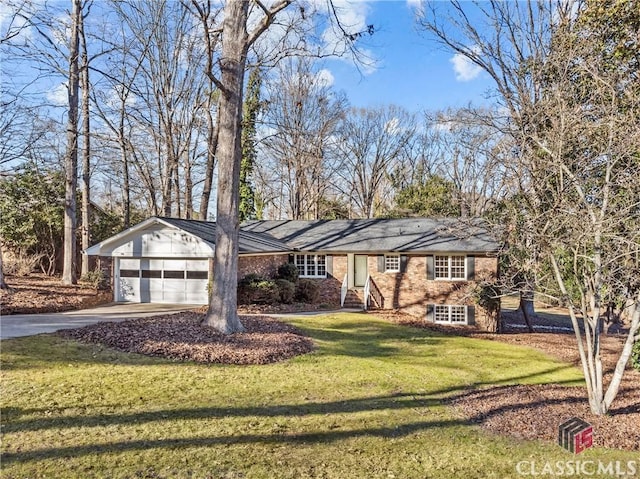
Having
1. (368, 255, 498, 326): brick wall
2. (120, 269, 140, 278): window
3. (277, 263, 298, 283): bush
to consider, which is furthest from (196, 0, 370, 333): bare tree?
(368, 255, 498, 326): brick wall

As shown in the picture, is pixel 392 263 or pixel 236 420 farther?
pixel 392 263

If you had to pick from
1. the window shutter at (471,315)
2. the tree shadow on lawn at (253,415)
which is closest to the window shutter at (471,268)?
the window shutter at (471,315)

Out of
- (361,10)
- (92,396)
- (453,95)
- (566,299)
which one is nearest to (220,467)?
(92,396)

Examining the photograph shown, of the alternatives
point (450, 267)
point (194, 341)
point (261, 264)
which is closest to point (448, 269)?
point (450, 267)

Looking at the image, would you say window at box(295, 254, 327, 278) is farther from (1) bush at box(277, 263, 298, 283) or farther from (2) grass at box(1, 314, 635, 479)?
(2) grass at box(1, 314, 635, 479)

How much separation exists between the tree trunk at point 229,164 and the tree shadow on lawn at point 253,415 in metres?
4.94

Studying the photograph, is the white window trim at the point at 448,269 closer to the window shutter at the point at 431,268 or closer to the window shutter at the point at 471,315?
the window shutter at the point at 431,268

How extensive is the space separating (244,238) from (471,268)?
1029 centimetres

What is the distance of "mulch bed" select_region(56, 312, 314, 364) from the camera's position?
8.92m

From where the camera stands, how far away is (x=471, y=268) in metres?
19.0

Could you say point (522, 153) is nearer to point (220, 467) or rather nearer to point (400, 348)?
point (400, 348)

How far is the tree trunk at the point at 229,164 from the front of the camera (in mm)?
11086

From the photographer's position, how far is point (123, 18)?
2062 centimetres

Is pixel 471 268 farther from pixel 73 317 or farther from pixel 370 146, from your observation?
pixel 370 146
